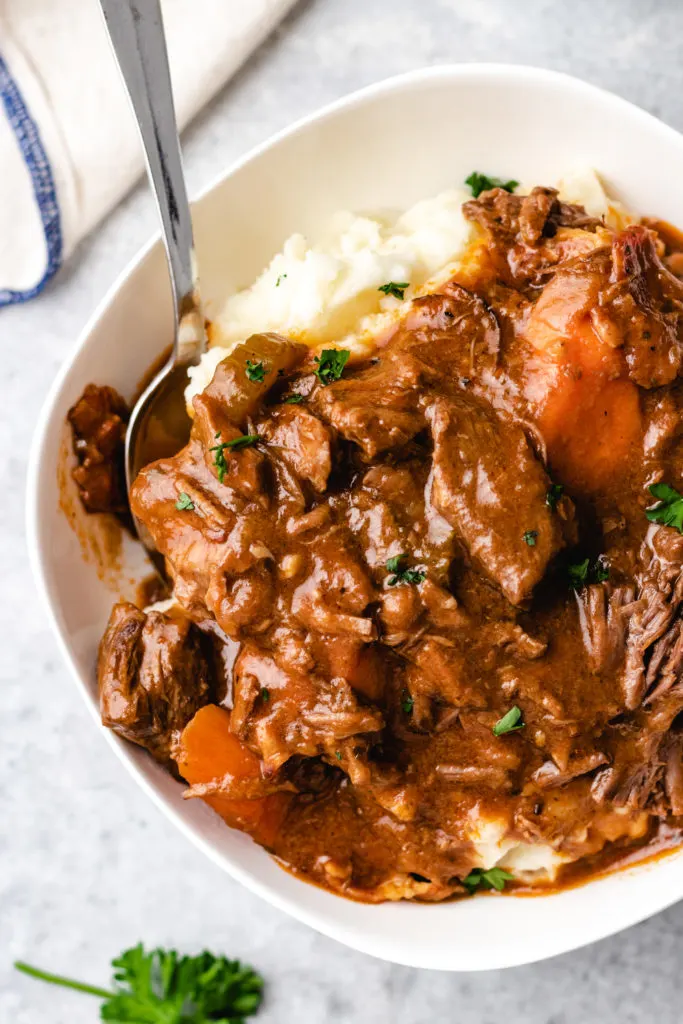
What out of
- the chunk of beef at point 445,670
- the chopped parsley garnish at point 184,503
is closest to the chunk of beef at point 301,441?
the chopped parsley garnish at point 184,503

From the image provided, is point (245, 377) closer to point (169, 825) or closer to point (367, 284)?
point (367, 284)

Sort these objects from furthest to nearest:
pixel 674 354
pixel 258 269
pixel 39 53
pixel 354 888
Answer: pixel 39 53 < pixel 258 269 < pixel 354 888 < pixel 674 354

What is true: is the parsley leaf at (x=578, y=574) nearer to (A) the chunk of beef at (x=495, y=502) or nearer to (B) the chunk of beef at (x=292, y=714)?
(A) the chunk of beef at (x=495, y=502)

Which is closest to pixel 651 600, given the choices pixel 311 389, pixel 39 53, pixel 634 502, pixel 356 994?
pixel 634 502

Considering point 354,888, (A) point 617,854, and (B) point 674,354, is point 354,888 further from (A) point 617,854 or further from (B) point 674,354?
(B) point 674,354

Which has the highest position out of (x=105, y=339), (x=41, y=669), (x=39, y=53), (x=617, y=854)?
(x=39, y=53)

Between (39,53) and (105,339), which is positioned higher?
(39,53)

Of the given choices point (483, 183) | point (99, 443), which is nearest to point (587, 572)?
point (483, 183)
